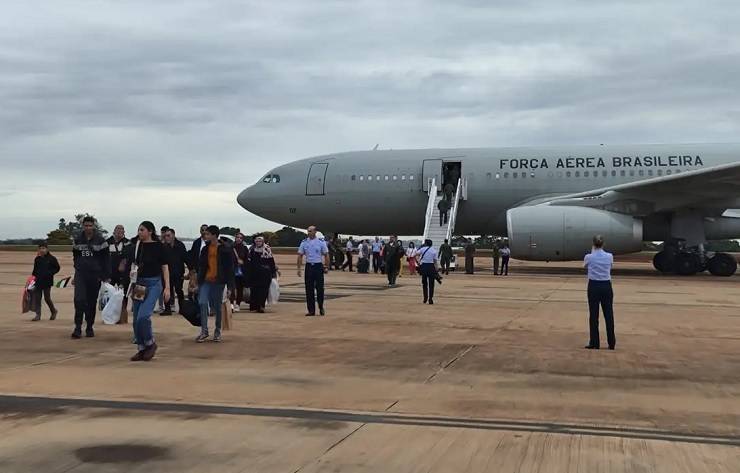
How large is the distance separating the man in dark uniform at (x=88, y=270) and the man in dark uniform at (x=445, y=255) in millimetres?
15708

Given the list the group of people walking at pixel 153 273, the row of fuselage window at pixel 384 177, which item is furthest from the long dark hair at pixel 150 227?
the row of fuselage window at pixel 384 177

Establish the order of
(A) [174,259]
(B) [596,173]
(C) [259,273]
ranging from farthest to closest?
(B) [596,173] → (C) [259,273] → (A) [174,259]

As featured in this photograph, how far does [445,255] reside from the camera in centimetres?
2441

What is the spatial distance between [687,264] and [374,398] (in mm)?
20449

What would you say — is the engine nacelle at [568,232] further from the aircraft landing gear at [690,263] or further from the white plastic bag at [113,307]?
the white plastic bag at [113,307]

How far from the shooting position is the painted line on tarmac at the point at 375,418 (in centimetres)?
467

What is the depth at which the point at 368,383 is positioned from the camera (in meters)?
6.26

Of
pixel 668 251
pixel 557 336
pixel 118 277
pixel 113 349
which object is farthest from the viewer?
pixel 668 251

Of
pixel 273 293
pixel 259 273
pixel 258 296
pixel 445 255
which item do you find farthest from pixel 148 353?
pixel 445 255

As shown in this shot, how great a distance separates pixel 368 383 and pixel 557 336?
156 inches

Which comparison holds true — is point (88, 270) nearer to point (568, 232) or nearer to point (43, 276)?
point (43, 276)

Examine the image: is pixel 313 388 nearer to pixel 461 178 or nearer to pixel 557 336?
pixel 557 336

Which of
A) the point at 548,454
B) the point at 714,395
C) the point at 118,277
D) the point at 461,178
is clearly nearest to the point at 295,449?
the point at 548,454

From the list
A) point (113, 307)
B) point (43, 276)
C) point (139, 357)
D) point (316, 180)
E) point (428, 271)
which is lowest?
point (139, 357)
